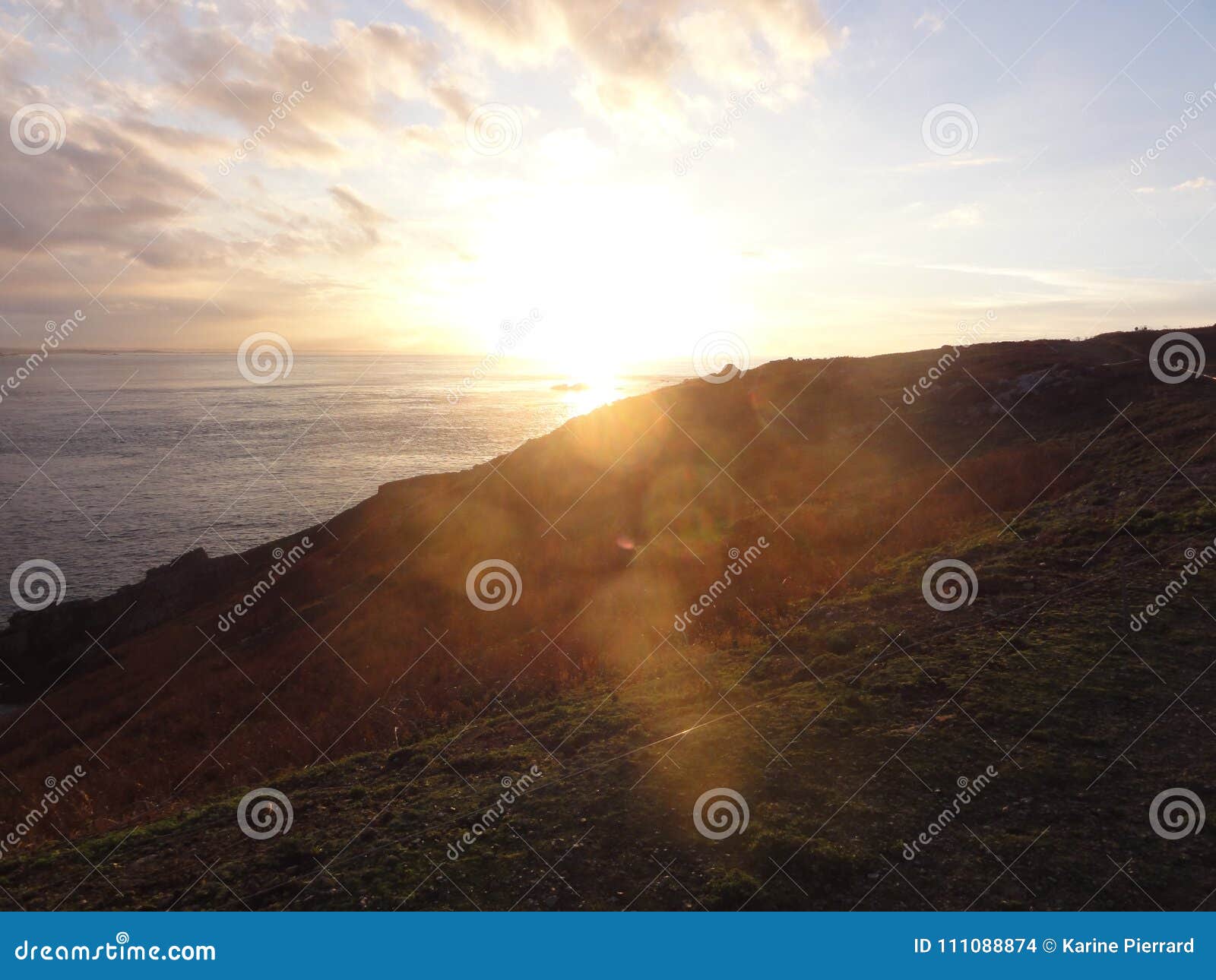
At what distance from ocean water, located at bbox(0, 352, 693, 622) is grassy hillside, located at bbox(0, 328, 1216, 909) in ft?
77.0

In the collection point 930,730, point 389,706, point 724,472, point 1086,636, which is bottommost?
point 389,706

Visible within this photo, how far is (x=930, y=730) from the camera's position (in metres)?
8.69

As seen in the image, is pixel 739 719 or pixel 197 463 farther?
pixel 197 463

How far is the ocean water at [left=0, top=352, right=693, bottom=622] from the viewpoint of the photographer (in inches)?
1871

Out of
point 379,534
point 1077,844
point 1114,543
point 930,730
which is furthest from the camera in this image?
point 379,534

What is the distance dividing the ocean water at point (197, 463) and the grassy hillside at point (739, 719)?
77.0ft

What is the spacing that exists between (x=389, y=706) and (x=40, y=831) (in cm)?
596

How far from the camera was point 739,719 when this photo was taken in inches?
381

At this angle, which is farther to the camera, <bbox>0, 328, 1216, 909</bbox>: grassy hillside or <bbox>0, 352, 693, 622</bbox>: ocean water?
<bbox>0, 352, 693, 622</bbox>: ocean water

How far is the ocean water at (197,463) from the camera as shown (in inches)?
1871

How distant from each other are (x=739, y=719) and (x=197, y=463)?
81.4 metres

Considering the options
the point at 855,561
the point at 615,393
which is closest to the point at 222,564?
the point at 855,561

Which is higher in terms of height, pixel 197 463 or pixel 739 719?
pixel 197 463

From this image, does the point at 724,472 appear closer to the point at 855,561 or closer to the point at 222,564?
the point at 855,561
